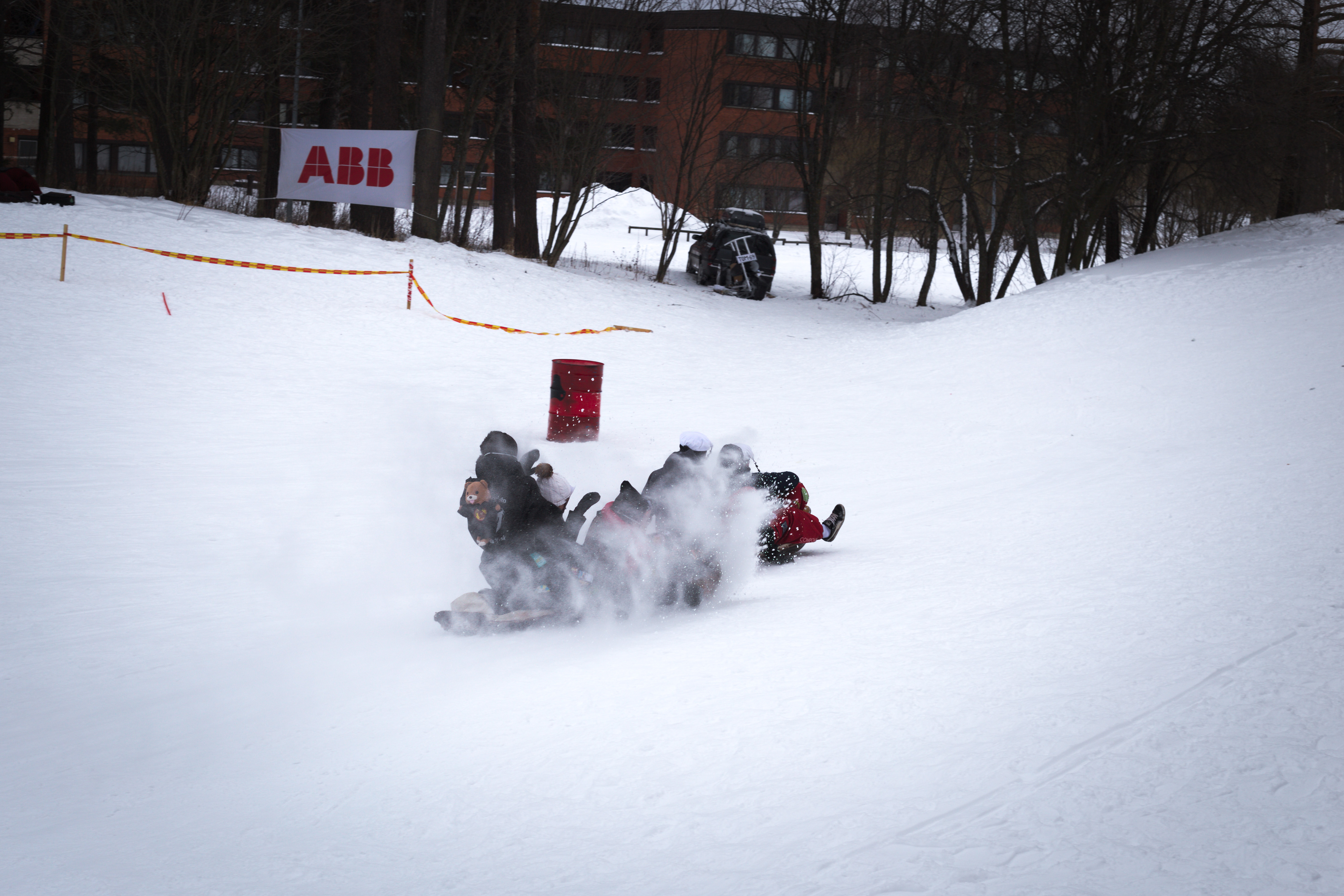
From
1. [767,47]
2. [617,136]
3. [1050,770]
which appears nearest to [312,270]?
[617,136]

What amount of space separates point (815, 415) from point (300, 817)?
10518 millimetres

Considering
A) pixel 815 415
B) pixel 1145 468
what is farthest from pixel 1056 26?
pixel 1145 468

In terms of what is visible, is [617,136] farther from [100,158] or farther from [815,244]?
[100,158]

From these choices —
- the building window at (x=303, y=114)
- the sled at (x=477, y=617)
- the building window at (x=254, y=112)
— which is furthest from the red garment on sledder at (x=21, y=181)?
the sled at (x=477, y=617)

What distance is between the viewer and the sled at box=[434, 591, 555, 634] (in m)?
5.93

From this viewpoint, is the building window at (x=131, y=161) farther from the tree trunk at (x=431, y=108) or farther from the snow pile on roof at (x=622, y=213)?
the tree trunk at (x=431, y=108)

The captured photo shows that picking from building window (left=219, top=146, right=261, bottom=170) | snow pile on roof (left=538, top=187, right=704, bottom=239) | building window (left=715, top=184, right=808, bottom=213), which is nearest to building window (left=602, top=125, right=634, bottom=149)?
building window (left=715, top=184, right=808, bottom=213)

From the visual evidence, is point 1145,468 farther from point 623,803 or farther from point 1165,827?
point 623,803

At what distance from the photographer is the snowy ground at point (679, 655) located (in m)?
3.40

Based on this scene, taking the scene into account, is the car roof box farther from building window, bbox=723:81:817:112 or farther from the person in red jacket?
the person in red jacket

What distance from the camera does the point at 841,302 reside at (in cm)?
2878

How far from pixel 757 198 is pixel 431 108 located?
2062 centimetres

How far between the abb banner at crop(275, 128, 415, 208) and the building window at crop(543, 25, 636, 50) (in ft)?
24.3

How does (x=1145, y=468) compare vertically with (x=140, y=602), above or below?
above
